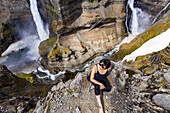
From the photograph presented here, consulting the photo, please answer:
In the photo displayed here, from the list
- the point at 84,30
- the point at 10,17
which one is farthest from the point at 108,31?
the point at 10,17

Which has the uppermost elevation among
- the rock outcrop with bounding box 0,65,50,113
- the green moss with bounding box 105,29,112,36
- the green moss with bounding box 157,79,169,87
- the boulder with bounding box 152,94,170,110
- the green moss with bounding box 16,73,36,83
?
the boulder with bounding box 152,94,170,110

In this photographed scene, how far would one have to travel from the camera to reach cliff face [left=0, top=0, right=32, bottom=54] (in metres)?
17.8

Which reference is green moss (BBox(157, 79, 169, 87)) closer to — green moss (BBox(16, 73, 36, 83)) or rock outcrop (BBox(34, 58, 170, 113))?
rock outcrop (BBox(34, 58, 170, 113))

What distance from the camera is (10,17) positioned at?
18.8m

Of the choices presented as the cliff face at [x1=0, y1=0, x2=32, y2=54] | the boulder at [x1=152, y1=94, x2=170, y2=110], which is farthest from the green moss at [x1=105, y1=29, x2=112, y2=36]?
the cliff face at [x1=0, y1=0, x2=32, y2=54]

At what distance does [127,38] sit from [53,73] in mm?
12493

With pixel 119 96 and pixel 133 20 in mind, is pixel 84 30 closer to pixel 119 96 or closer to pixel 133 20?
pixel 133 20

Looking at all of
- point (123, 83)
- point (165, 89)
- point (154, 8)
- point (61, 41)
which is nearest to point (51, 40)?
point (61, 41)

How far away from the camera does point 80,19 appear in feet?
43.1

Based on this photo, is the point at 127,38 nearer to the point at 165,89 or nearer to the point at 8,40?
the point at 165,89

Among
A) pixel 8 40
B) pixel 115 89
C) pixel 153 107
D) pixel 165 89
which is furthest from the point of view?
pixel 8 40

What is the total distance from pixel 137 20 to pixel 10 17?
23204 millimetres

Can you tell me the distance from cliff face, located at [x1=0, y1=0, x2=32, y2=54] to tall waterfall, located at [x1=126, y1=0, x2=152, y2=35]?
19.1 metres

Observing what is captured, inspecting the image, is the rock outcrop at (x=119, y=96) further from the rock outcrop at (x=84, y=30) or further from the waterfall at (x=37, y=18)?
the waterfall at (x=37, y=18)
